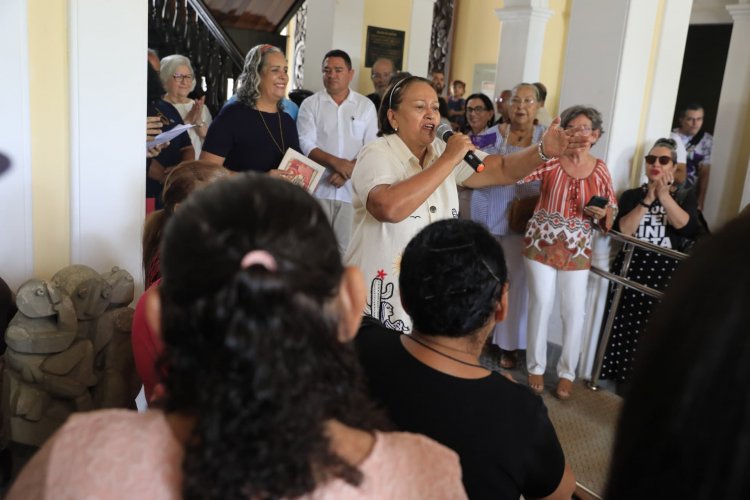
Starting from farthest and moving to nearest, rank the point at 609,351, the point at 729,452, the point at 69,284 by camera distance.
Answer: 1. the point at 609,351
2. the point at 69,284
3. the point at 729,452

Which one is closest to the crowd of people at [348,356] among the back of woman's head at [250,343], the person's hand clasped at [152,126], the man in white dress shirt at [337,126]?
the back of woman's head at [250,343]

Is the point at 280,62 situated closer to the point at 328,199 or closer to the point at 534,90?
the point at 328,199

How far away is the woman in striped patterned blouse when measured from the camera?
11.9 ft

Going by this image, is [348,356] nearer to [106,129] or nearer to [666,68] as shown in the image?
[106,129]

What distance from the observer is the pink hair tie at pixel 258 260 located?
0.79m

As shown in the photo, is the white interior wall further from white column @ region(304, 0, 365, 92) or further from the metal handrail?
the metal handrail

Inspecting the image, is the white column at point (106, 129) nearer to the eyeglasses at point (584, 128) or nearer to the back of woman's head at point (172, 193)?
the back of woman's head at point (172, 193)

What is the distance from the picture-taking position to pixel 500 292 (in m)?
1.54

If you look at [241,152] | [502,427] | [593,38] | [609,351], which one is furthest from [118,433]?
[593,38]

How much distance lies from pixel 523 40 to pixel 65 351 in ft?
16.6

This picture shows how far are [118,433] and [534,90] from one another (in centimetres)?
363

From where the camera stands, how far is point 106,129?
2.45 metres

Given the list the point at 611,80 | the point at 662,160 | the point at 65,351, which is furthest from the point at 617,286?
the point at 65,351

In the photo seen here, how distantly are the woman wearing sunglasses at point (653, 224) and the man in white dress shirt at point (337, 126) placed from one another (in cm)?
172
